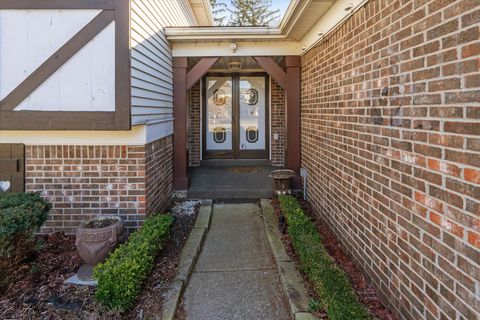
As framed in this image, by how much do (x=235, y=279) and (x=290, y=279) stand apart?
1.91 feet

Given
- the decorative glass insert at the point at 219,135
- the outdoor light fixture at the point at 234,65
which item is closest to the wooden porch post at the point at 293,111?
the outdoor light fixture at the point at 234,65

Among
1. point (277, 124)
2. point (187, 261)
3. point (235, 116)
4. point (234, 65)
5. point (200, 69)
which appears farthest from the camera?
point (235, 116)

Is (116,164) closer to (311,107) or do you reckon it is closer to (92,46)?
(92,46)

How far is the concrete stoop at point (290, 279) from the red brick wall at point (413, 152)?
622 mm

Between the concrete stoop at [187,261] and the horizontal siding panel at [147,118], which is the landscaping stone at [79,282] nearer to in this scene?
the concrete stoop at [187,261]

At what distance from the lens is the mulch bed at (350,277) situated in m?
2.79

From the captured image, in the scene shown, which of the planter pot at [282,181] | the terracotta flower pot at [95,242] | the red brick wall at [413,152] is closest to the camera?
the red brick wall at [413,152]

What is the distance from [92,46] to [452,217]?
384 cm

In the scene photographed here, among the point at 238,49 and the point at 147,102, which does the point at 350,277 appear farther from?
the point at 238,49

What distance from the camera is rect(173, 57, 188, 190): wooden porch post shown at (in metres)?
6.48

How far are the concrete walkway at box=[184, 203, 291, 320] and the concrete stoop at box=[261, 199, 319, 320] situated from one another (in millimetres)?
105

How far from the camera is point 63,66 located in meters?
4.08

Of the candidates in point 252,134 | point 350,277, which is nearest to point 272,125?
point 252,134

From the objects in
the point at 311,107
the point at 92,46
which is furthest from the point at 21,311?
the point at 311,107
